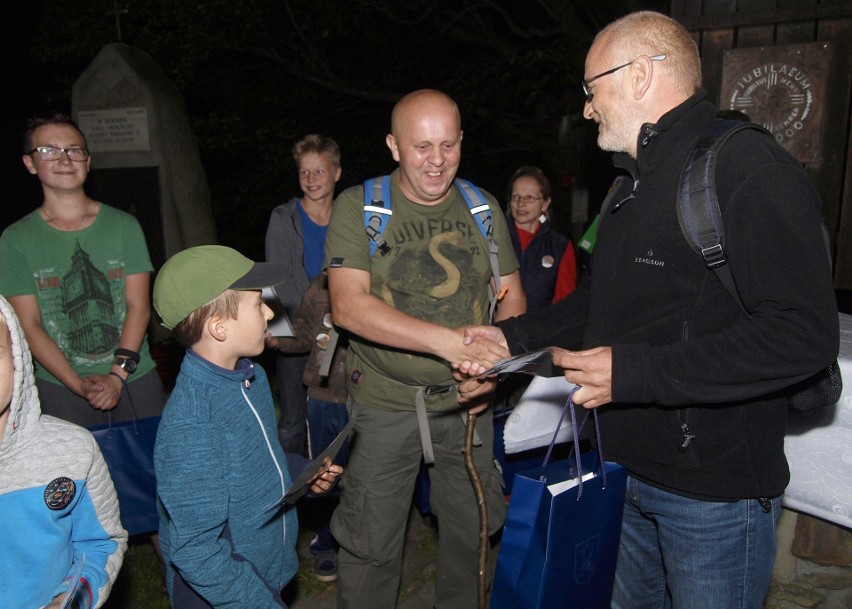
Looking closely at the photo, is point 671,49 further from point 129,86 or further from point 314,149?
point 129,86

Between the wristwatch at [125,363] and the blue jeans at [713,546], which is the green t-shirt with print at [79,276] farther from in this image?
the blue jeans at [713,546]

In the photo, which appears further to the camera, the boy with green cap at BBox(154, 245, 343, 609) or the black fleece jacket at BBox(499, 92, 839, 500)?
the boy with green cap at BBox(154, 245, 343, 609)

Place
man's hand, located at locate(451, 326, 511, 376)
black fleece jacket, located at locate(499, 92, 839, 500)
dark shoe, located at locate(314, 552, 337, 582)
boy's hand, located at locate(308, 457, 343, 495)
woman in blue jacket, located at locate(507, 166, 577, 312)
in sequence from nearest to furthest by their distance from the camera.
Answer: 1. black fleece jacket, located at locate(499, 92, 839, 500)
2. boy's hand, located at locate(308, 457, 343, 495)
3. man's hand, located at locate(451, 326, 511, 376)
4. dark shoe, located at locate(314, 552, 337, 582)
5. woman in blue jacket, located at locate(507, 166, 577, 312)

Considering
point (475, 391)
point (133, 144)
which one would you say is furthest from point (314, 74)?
point (475, 391)

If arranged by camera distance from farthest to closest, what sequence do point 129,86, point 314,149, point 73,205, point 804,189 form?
1. point 129,86
2. point 314,149
3. point 73,205
4. point 804,189

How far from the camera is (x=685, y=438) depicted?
2.00 m

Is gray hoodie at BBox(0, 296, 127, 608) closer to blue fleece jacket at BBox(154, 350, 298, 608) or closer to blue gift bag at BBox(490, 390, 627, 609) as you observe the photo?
blue fleece jacket at BBox(154, 350, 298, 608)

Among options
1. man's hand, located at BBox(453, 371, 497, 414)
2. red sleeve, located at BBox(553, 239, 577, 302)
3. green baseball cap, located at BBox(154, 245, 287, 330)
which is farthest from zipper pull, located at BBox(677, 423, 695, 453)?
red sleeve, located at BBox(553, 239, 577, 302)

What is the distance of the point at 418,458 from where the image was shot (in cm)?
313

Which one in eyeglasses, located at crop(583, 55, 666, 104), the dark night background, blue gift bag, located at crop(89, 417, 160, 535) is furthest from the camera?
the dark night background

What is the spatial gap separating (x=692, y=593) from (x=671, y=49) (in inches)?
65.6

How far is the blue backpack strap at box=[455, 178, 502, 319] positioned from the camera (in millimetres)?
3129

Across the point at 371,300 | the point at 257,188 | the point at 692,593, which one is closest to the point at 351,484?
the point at 371,300

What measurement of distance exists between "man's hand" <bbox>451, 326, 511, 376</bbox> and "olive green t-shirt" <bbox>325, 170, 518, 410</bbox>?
0.81 feet
